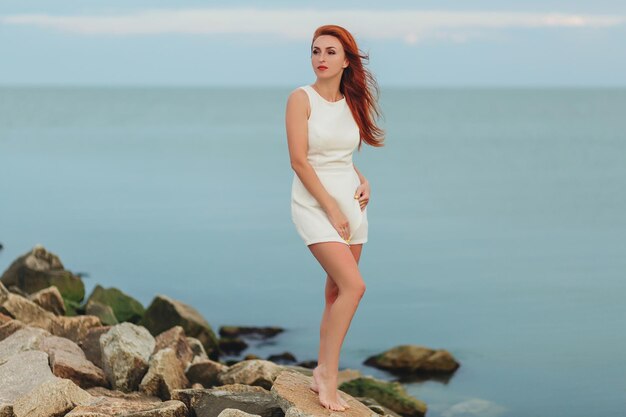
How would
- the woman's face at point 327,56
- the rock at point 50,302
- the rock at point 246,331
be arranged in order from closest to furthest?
1. the woman's face at point 327,56
2. the rock at point 50,302
3. the rock at point 246,331

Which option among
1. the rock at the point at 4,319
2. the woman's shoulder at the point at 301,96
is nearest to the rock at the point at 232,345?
the rock at the point at 4,319

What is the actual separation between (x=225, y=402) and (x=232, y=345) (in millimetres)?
7603

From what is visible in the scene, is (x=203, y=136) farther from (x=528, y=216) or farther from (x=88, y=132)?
(x=528, y=216)

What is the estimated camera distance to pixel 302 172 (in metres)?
7.60

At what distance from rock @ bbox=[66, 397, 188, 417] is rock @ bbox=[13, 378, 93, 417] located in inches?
6.9

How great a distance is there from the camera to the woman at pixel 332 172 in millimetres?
7598

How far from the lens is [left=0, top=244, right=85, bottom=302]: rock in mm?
16281

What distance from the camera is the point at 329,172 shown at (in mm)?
7801

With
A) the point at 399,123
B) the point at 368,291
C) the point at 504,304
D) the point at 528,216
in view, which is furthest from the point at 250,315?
the point at 399,123

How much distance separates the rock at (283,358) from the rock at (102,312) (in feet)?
8.26

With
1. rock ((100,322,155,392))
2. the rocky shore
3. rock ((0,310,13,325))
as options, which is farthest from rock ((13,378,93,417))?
rock ((0,310,13,325))

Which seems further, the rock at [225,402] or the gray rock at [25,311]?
the gray rock at [25,311]

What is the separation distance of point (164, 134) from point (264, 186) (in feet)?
130

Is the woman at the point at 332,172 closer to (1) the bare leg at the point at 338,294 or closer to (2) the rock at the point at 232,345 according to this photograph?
(1) the bare leg at the point at 338,294
